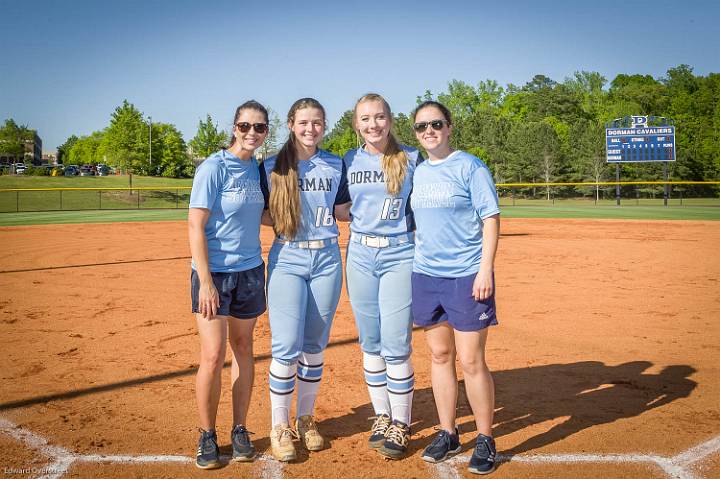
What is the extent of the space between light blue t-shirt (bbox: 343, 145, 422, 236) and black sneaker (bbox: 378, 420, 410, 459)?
1.19 metres

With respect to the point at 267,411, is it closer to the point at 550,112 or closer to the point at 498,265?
the point at 498,265

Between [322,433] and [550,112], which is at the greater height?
[550,112]

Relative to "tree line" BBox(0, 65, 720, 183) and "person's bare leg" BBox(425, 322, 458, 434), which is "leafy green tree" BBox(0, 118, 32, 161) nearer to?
"tree line" BBox(0, 65, 720, 183)

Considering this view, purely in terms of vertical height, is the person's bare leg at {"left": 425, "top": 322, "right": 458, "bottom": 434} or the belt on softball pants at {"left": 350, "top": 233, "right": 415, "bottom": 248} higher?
the belt on softball pants at {"left": 350, "top": 233, "right": 415, "bottom": 248}

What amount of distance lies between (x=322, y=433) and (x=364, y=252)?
4.22 feet

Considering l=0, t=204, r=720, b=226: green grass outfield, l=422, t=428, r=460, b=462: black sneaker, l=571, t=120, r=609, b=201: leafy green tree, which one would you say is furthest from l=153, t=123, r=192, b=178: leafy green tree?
l=422, t=428, r=460, b=462: black sneaker

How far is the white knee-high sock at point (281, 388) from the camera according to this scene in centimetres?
346

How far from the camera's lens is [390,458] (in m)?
3.41

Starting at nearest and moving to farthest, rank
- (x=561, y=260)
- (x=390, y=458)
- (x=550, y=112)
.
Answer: (x=390, y=458) → (x=561, y=260) → (x=550, y=112)

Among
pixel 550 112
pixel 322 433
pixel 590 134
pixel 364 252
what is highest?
pixel 550 112

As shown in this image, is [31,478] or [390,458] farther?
[390,458]

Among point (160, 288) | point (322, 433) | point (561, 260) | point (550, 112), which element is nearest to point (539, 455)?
point (322, 433)

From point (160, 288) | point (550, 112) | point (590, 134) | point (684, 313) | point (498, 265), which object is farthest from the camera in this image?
point (550, 112)

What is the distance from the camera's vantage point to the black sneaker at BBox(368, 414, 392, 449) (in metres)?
3.52
